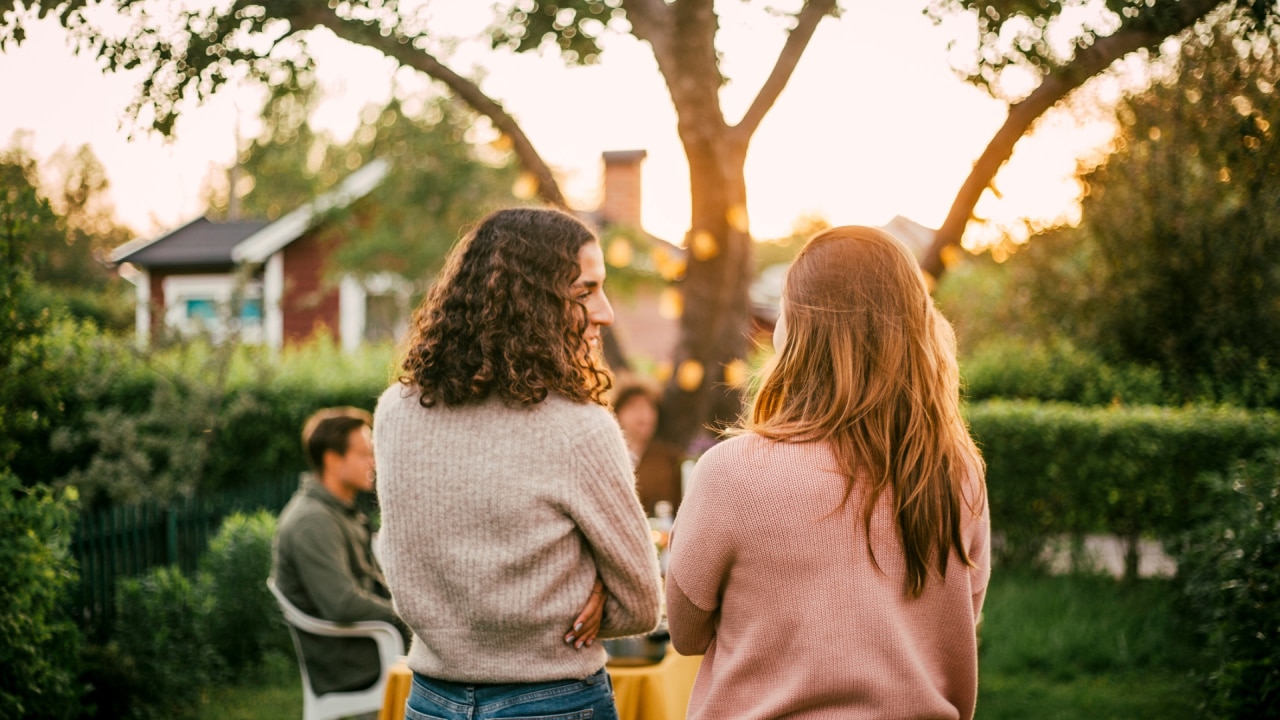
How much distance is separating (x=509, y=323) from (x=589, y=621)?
56 cm

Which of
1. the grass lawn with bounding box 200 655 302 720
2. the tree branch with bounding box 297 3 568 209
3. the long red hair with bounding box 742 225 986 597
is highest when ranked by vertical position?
the tree branch with bounding box 297 3 568 209

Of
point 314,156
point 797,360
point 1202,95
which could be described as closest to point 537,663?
point 797,360

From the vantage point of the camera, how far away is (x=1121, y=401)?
35.6ft

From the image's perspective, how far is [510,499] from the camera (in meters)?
1.79

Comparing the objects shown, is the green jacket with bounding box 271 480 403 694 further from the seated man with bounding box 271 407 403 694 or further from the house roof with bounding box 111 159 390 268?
the house roof with bounding box 111 159 390 268

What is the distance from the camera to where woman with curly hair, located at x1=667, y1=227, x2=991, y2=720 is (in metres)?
1.55

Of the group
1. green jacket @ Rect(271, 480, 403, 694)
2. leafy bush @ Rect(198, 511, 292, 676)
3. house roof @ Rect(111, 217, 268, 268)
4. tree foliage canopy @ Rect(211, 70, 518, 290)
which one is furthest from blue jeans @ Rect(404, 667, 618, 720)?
house roof @ Rect(111, 217, 268, 268)

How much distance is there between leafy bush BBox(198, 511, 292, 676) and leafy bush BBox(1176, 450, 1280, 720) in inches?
194

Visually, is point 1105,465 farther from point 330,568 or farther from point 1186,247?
point 330,568

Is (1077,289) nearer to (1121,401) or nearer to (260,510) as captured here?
(1121,401)

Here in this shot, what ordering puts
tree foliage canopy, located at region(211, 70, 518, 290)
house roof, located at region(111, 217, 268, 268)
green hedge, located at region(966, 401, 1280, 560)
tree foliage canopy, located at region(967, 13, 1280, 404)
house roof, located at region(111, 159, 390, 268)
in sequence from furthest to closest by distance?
house roof, located at region(111, 217, 268, 268), house roof, located at region(111, 159, 390, 268), tree foliage canopy, located at region(211, 70, 518, 290), tree foliage canopy, located at region(967, 13, 1280, 404), green hedge, located at region(966, 401, 1280, 560)

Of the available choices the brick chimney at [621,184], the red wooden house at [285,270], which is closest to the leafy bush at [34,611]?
the red wooden house at [285,270]

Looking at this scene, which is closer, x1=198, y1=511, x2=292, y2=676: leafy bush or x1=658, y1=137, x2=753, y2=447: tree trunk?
x1=198, y1=511, x2=292, y2=676: leafy bush

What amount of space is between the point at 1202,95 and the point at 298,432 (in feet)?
29.5
